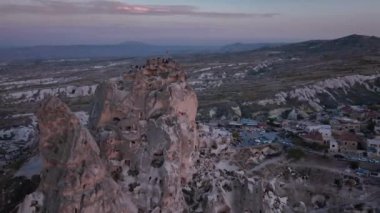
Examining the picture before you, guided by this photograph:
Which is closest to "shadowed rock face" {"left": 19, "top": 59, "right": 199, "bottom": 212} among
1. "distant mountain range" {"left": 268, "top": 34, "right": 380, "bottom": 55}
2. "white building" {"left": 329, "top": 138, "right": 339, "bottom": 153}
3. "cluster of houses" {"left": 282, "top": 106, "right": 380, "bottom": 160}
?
"white building" {"left": 329, "top": 138, "right": 339, "bottom": 153}

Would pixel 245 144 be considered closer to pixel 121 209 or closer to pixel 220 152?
pixel 220 152

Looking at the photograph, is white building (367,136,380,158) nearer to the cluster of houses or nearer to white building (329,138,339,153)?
the cluster of houses

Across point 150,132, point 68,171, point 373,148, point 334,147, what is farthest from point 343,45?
point 68,171

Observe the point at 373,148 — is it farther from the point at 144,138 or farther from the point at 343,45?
the point at 343,45

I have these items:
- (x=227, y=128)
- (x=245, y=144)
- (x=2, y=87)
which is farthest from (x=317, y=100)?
(x=2, y=87)

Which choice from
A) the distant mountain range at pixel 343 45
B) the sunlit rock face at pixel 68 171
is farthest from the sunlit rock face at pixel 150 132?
the distant mountain range at pixel 343 45

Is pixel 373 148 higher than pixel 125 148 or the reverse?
the reverse
